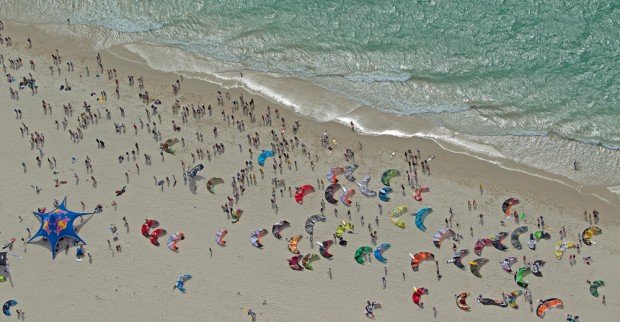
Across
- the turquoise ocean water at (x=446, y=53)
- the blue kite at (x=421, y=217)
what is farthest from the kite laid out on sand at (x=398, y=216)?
the turquoise ocean water at (x=446, y=53)

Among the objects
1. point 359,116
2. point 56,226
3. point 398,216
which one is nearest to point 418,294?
point 398,216

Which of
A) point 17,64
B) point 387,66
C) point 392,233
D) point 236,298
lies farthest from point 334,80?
point 17,64

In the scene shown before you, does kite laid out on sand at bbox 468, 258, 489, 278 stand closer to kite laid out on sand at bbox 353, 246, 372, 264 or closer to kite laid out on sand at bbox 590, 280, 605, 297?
kite laid out on sand at bbox 353, 246, 372, 264

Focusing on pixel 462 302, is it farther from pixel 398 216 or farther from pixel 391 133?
pixel 391 133

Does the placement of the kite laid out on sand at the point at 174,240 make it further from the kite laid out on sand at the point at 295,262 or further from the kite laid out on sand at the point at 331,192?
the kite laid out on sand at the point at 331,192

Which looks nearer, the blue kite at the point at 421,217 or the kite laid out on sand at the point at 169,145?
the blue kite at the point at 421,217

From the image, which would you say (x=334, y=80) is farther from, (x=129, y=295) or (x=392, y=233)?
(x=129, y=295)
